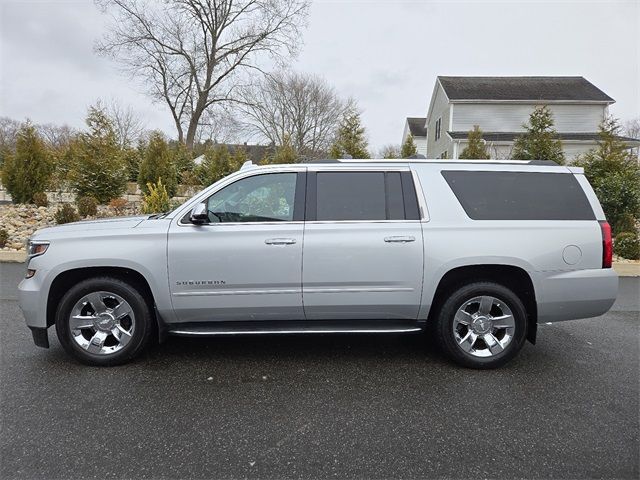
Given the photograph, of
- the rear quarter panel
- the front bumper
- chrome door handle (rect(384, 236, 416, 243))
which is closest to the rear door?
chrome door handle (rect(384, 236, 416, 243))

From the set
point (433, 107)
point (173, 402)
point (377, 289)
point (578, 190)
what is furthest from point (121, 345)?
point (433, 107)

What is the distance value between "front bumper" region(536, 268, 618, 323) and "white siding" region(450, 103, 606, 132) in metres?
20.4

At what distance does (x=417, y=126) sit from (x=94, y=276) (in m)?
35.5

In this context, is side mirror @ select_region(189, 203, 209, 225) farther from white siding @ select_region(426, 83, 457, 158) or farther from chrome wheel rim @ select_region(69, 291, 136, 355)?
white siding @ select_region(426, 83, 457, 158)

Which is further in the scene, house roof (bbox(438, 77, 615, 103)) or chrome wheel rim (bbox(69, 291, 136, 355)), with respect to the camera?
house roof (bbox(438, 77, 615, 103))

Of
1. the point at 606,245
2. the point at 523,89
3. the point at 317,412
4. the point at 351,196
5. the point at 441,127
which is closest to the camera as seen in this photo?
the point at 317,412

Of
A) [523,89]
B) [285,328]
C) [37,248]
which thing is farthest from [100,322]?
[523,89]

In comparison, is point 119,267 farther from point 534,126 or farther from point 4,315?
point 534,126

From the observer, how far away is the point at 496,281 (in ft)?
11.9

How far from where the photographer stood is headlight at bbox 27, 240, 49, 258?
3.41 metres

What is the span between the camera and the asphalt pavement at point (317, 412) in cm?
230

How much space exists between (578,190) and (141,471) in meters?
4.13

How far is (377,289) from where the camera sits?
3451mm

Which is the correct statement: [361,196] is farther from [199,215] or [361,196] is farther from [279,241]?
[199,215]
